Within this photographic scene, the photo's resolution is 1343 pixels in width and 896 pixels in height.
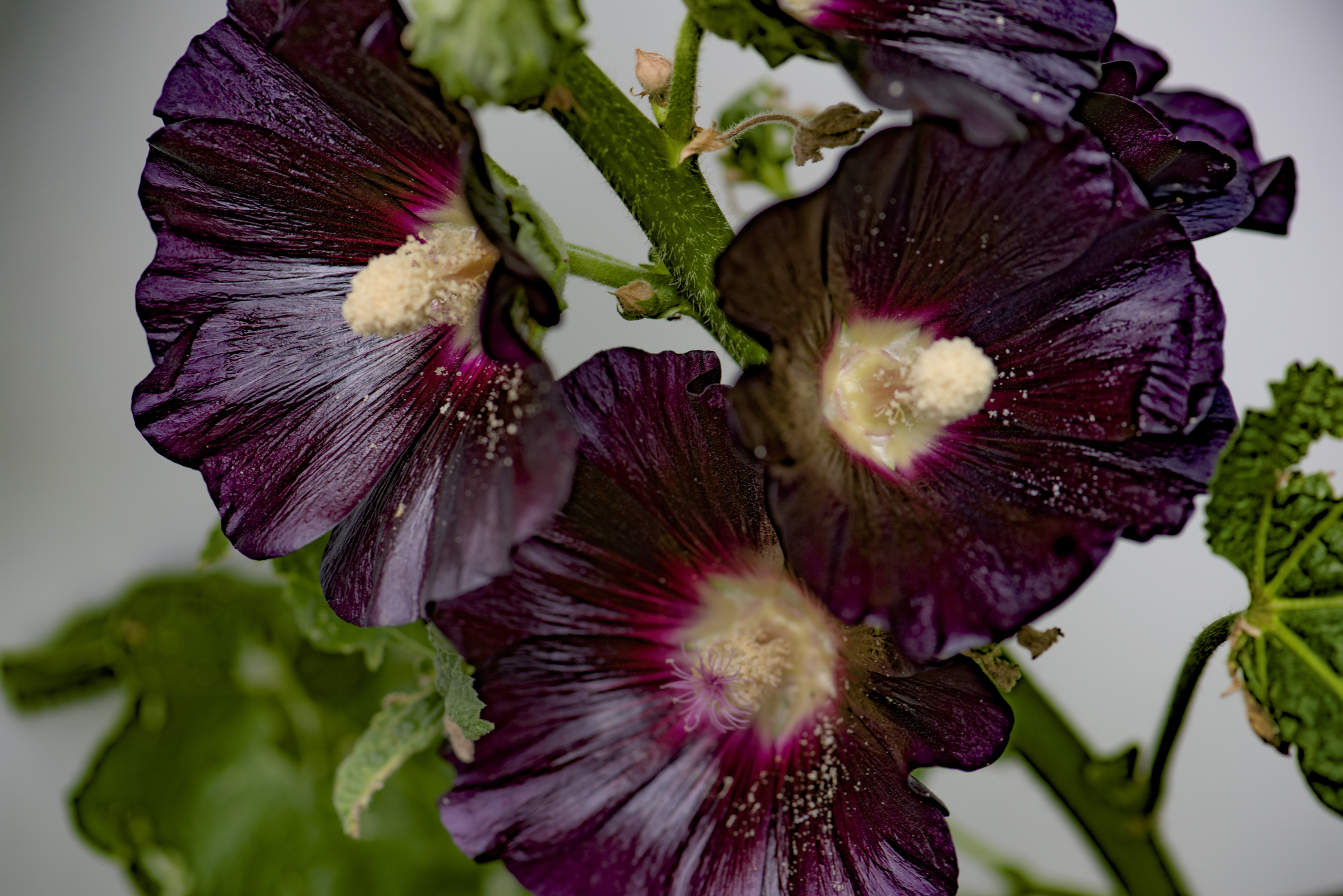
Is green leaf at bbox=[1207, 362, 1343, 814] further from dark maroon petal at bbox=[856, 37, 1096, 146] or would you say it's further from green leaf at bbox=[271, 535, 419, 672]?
green leaf at bbox=[271, 535, 419, 672]

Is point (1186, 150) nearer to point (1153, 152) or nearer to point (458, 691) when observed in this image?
point (1153, 152)

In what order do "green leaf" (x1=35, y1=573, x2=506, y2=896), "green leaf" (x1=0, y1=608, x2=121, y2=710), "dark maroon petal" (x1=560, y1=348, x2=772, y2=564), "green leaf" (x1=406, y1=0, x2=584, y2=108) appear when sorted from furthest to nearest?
"green leaf" (x1=0, y1=608, x2=121, y2=710) → "green leaf" (x1=35, y1=573, x2=506, y2=896) → "dark maroon petal" (x1=560, y1=348, x2=772, y2=564) → "green leaf" (x1=406, y1=0, x2=584, y2=108)

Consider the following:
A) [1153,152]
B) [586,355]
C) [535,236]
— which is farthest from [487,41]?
[586,355]

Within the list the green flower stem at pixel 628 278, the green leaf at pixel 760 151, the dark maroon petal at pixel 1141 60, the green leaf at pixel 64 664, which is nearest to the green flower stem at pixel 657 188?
the green flower stem at pixel 628 278

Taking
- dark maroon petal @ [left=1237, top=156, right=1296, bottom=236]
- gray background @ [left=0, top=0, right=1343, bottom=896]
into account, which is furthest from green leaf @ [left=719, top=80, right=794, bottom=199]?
dark maroon petal @ [left=1237, top=156, right=1296, bottom=236]

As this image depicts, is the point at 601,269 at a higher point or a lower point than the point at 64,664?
higher

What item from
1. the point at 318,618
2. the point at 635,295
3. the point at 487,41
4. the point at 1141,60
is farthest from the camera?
the point at 318,618

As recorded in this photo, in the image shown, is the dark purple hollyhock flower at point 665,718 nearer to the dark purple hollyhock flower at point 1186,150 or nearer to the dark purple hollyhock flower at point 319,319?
the dark purple hollyhock flower at point 319,319
